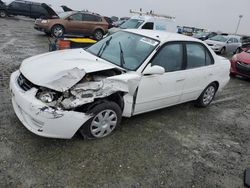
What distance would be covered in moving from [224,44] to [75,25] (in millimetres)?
9873

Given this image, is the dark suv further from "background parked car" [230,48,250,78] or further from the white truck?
"background parked car" [230,48,250,78]

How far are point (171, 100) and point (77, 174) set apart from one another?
2.32m

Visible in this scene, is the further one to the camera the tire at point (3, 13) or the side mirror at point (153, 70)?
the tire at point (3, 13)

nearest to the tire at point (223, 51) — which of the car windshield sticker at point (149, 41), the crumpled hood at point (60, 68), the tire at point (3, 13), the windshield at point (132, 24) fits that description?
the windshield at point (132, 24)

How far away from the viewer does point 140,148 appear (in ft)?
12.3

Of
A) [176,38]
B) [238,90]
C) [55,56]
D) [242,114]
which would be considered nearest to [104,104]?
[55,56]

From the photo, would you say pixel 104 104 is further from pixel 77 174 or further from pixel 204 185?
pixel 204 185

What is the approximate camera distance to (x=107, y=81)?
11.6ft

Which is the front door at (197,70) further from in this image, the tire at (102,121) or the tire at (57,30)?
the tire at (57,30)

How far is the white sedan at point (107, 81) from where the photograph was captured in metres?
3.25

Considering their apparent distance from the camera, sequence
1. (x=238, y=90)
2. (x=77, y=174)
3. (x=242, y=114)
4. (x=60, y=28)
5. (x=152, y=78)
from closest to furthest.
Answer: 1. (x=77, y=174)
2. (x=152, y=78)
3. (x=242, y=114)
4. (x=238, y=90)
5. (x=60, y=28)

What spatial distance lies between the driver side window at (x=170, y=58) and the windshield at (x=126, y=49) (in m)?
0.17

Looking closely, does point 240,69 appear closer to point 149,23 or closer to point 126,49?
point 126,49

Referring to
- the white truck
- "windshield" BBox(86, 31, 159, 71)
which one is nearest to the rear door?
the white truck
